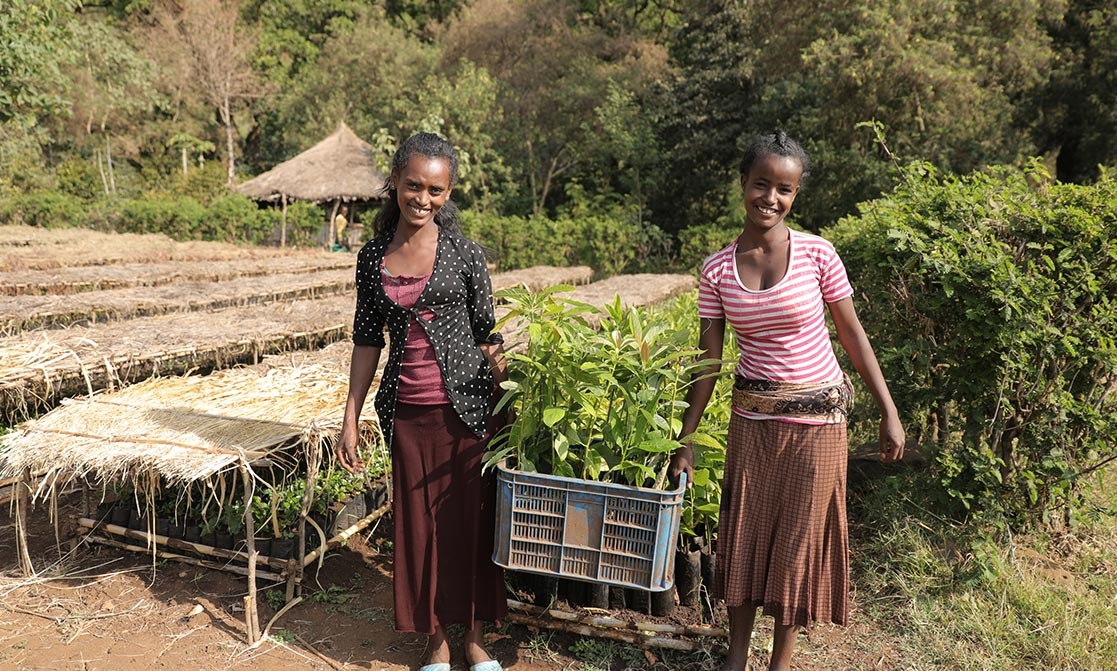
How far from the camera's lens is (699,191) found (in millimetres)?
18578

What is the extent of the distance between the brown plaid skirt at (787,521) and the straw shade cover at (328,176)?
1900 cm

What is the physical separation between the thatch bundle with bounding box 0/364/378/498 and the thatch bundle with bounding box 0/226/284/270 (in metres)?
9.00

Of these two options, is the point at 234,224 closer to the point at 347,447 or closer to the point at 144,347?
the point at 144,347

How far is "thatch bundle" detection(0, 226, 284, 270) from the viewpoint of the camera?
12116 mm

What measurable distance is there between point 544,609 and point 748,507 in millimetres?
939

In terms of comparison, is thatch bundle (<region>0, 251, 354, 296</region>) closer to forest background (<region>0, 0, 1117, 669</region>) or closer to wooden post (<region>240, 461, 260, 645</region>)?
forest background (<region>0, 0, 1117, 669</region>)

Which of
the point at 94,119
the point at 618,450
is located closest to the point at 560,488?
the point at 618,450

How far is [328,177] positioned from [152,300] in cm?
1379

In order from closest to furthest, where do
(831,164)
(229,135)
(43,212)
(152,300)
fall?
→ (152,300) < (831,164) < (43,212) < (229,135)

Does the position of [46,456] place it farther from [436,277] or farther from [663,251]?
[663,251]

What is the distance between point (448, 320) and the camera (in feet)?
8.77

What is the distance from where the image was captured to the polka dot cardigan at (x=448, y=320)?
2639 millimetres

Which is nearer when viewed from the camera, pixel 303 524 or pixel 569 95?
pixel 303 524

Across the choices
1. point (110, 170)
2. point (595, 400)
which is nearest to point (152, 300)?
point (595, 400)
